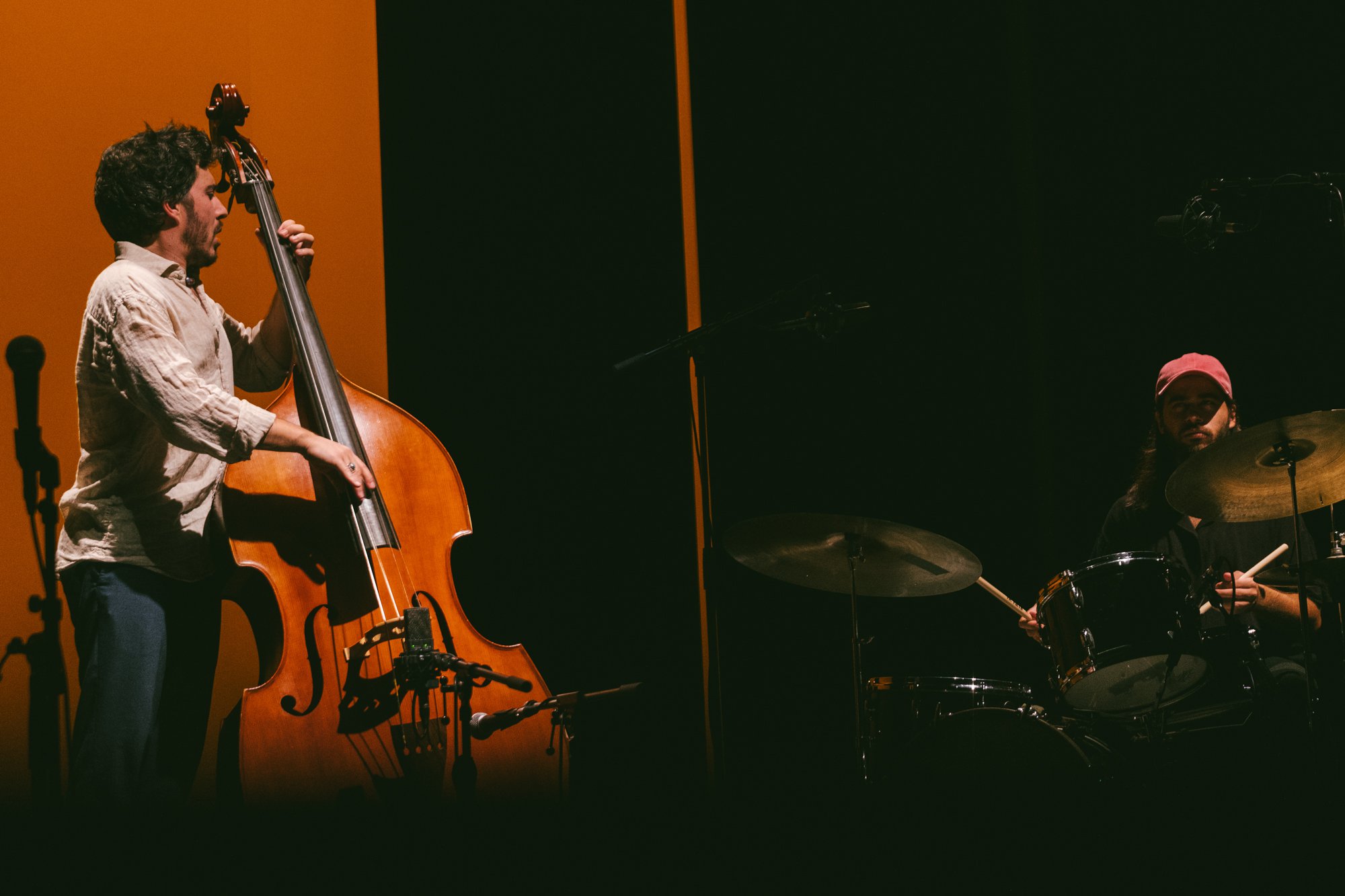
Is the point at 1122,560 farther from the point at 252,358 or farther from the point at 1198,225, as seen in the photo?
the point at 252,358

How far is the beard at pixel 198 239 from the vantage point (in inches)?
92.0

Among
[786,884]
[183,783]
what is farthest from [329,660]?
[786,884]

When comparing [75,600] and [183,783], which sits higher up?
[75,600]

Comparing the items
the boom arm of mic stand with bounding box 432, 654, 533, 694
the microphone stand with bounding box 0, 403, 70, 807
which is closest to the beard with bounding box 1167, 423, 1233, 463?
the boom arm of mic stand with bounding box 432, 654, 533, 694

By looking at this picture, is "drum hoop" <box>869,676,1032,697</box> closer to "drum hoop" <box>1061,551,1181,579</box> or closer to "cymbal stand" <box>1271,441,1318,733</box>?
"drum hoop" <box>1061,551,1181,579</box>

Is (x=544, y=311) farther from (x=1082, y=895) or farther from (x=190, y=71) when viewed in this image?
(x=1082, y=895)

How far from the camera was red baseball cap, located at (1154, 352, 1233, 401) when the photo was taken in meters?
3.24

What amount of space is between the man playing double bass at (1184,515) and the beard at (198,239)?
214cm

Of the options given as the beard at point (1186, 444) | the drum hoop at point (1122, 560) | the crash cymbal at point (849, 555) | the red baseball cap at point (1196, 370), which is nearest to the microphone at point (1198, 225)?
the red baseball cap at point (1196, 370)

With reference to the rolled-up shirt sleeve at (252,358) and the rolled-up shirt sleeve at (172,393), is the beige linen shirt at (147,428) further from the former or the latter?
the rolled-up shirt sleeve at (252,358)

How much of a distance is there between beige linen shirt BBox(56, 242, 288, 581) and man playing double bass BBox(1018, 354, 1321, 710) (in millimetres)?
2003

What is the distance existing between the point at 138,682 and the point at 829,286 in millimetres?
2235

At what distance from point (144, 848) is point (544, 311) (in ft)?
6.16

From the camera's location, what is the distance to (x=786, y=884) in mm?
1809
